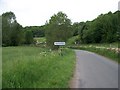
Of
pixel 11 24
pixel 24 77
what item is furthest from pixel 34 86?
pixel 11 24

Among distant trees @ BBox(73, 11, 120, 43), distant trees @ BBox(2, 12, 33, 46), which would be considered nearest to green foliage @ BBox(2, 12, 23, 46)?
distant trees @ BBox(2, 12, 33, 46)

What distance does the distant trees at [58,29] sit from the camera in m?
66.7

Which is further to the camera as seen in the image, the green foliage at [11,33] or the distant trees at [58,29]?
the green foliage at [11,33]

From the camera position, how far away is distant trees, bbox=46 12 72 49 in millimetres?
66688

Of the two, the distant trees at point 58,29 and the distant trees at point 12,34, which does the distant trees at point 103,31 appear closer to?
the distant trees at point 12,34

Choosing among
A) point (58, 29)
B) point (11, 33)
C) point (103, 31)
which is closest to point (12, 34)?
point (11, 33)

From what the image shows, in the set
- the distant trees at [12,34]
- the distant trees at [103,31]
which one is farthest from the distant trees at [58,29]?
the distant trees at [12,34]

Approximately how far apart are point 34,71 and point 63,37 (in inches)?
2023

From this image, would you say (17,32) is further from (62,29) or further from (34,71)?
(34,71)

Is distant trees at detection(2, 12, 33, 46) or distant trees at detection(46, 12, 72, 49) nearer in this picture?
distant trees at detection(46, 12, 72, 49)

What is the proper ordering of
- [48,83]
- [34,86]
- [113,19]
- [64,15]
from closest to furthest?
[34,86] → [48,83] → [64,15] → [113,19]

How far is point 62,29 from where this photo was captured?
222 feet

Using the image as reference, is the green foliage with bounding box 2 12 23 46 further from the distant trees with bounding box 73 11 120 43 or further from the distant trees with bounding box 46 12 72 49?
the distant trees with bounding box 46 12 72 49

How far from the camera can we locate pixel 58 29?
67.4 meters
